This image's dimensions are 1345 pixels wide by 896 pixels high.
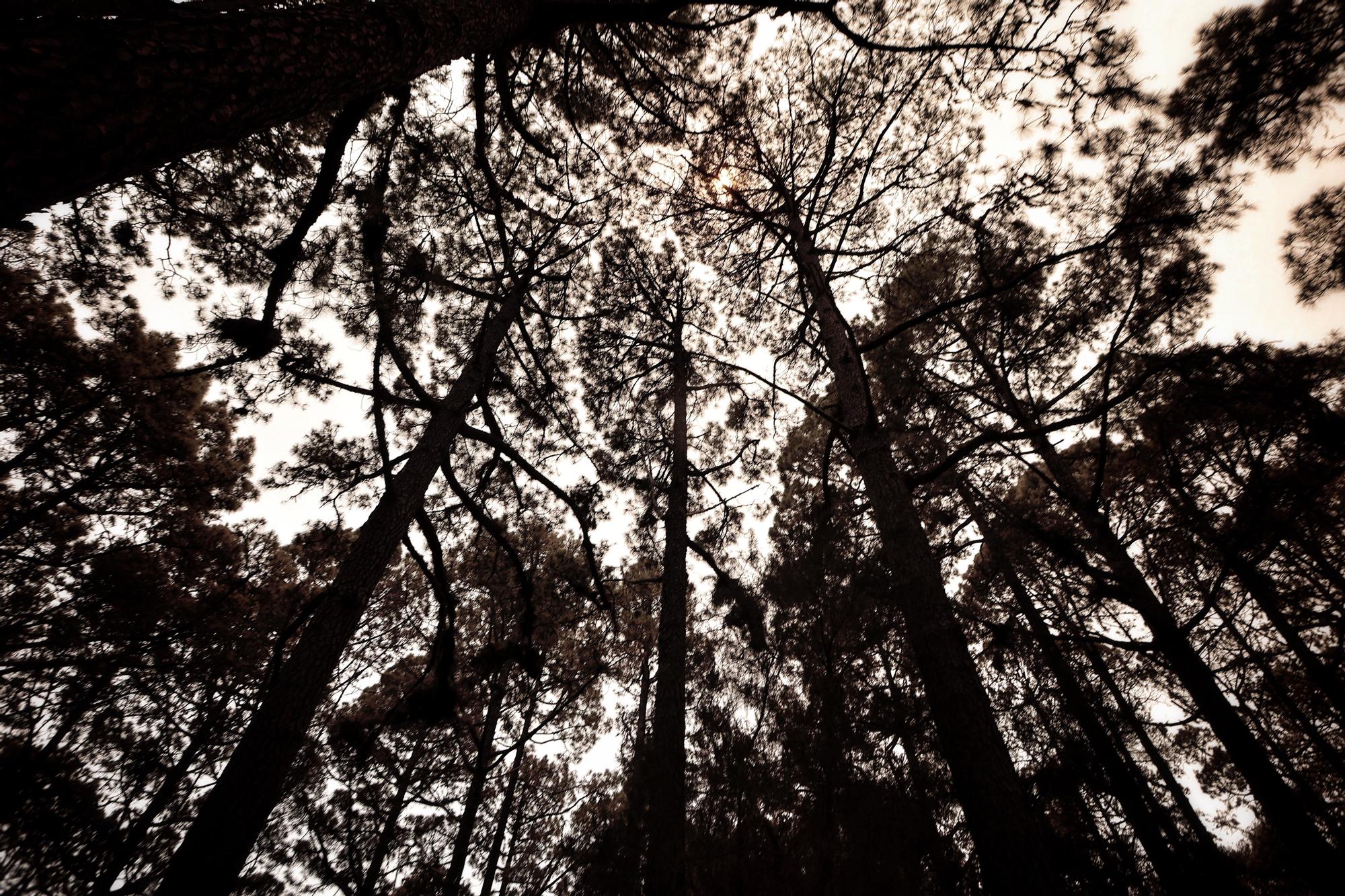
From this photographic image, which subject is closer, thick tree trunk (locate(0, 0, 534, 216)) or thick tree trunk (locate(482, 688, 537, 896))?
thick tree trunk (locate(0, 0, 534, 216))

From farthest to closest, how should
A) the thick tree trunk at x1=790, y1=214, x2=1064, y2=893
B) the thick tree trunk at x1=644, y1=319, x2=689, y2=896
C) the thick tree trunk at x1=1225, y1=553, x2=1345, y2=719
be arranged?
the thick tree trunk at x1=1225, y1=553, x2=1345, y2=719, the thick tree trunk at x1=644, y1=319, x2=689, y2=896, the thick tree trunk at x1=790, y1=214, x2=1064, y2=893

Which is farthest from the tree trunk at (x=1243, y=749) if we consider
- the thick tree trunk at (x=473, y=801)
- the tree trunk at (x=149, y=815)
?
the tree trunk at (x=149, y=815)

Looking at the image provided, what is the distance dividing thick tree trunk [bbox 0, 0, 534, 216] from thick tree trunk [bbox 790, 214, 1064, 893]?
363 centimetres

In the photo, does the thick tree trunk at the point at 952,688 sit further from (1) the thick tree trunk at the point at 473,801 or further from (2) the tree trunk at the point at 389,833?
(2) the tree trunk at the point at 389,833

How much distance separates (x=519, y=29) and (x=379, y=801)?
38.4 ft

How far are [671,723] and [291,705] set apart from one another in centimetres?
330

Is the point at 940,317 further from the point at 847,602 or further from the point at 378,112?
the point at 378,112

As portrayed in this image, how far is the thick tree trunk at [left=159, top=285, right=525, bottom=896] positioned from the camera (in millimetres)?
2373

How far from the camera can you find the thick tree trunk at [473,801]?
7.35 meters

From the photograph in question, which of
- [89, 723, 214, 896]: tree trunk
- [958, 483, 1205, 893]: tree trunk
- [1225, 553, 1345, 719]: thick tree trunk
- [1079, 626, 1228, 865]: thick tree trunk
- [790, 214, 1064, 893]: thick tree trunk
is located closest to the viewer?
[790, 214, 1064, 893]: thick tree trunk

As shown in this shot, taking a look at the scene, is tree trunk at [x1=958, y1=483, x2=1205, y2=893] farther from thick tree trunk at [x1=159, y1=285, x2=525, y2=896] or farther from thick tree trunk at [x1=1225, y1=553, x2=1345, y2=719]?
thick tree trunk at [x1=159, y1=285, x2=525, y2=896]

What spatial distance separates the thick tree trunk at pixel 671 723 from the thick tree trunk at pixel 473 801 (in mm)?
3075

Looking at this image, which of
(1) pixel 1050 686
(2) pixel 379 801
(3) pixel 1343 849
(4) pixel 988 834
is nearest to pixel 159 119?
(4) pixel 988 834

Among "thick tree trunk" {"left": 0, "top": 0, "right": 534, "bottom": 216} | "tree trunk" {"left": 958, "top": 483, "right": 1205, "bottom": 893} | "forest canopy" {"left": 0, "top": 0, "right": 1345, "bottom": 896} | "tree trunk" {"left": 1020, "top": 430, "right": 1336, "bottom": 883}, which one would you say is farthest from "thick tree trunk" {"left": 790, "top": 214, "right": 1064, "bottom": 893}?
"tree trunk" {"left": 958, "top": 483, "right": 1205, "bottom": 893}
